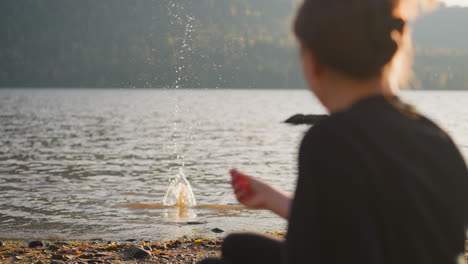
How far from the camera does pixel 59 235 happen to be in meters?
11.5

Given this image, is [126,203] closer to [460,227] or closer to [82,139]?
[460,227]

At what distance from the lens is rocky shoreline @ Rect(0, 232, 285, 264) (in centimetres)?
808

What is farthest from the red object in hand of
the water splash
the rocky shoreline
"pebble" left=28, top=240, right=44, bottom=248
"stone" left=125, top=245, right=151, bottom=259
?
the water splash

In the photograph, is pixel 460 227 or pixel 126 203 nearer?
pixel 460 227

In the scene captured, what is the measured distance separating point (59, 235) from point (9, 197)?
5.13 meters

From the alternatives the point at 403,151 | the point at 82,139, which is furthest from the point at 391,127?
the point at 82,139

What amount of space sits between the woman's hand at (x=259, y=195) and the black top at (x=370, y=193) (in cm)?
83

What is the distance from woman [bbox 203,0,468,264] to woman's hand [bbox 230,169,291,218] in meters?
0.77

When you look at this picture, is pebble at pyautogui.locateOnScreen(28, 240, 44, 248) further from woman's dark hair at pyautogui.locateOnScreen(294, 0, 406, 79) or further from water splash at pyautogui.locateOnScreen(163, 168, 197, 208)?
woman's dark hair at pyautogui.locateOnScreen(294, 0, 406, 79)

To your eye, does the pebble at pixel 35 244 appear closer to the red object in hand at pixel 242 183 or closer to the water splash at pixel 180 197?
the water splash at pixel 180 197

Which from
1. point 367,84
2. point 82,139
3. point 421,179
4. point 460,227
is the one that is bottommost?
point 82,139

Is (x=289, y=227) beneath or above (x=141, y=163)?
above

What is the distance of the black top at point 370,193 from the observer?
1.97 metres

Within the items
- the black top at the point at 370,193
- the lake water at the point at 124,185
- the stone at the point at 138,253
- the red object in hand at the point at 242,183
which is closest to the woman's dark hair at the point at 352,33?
the black top at the point at 370,193
